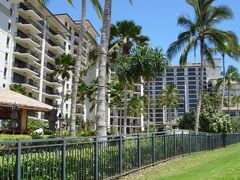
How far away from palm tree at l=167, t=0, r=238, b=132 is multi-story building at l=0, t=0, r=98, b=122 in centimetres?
3010

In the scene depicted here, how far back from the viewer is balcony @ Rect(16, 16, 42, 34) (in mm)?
74838

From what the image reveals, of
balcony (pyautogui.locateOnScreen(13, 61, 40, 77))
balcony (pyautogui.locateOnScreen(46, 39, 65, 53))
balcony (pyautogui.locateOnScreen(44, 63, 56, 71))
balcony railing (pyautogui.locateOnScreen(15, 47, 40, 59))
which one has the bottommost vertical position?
balcony (pyautogui.locateOnScreen(13, 61, 40, 77))

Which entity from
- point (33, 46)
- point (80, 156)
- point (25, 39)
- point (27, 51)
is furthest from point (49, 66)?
point (80, 156)

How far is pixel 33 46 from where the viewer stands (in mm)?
78375

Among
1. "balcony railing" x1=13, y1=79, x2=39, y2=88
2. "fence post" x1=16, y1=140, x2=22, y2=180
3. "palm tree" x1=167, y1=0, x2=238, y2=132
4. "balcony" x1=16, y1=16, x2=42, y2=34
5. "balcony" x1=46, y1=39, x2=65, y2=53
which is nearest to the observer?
"fence post" x1=16, y1=140, x2=22, y2=180

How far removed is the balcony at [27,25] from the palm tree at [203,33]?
44999 millimetres

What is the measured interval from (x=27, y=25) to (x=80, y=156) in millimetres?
67392

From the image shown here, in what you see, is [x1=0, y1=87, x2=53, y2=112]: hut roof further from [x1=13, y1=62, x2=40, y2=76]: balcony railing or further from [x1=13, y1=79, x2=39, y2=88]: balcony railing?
[x1=13, y1=62, x2=40, y2=76]: balcony railing

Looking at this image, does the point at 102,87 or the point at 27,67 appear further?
the point at 27,67

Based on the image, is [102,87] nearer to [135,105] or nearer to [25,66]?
[25,66]

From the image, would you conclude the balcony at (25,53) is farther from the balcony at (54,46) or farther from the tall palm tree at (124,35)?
the tall palm tree at (124,35)

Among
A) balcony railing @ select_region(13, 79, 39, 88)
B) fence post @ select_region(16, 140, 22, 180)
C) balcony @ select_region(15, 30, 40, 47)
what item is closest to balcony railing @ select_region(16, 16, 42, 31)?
balcony @ select_region(15, 30, 40, 47)

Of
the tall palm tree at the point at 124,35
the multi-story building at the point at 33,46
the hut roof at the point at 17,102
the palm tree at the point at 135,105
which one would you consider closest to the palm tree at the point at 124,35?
the tall palm tree at the point at 124,35

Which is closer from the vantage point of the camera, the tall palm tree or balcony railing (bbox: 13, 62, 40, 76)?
the tall palm tree
